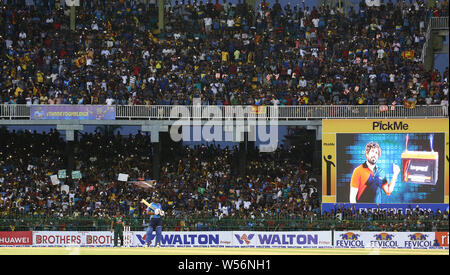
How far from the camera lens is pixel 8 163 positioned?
3594cm

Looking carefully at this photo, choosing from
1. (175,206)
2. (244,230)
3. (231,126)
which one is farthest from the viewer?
(231,126)

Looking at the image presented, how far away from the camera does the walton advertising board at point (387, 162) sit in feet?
110

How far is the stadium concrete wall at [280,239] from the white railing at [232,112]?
7.35 metres

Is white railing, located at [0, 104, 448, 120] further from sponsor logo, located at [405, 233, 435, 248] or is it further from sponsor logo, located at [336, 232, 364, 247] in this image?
sponsor logo, located at [336, 232, 364, 247]

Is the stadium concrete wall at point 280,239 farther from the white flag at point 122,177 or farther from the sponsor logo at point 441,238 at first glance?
the white flag at point 122,177

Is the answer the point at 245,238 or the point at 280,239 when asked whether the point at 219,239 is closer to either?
the point at 245,238

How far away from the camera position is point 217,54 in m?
37.4

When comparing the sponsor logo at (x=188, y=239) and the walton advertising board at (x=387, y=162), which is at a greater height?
the walton advertising board at (x=387, y=162)

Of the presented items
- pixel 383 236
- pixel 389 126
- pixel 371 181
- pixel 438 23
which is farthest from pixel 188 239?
pixel 438 23

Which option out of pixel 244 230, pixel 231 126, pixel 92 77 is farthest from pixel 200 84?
pixel 244 230

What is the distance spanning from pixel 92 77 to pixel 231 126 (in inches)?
304

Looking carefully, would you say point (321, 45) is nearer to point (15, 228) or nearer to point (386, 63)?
point (386, 63)

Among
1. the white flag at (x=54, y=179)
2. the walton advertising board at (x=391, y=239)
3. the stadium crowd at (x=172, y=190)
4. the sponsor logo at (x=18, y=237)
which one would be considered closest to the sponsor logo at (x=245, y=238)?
Answer: the stadium crowd at (x=172, y=190)

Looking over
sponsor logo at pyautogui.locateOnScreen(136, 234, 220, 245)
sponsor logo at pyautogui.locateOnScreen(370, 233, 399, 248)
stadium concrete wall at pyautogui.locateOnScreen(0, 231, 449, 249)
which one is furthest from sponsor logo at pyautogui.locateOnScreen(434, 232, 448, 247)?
sponsor logo at pyautogui.locateOnScreen(136, 234, 220, 245)
